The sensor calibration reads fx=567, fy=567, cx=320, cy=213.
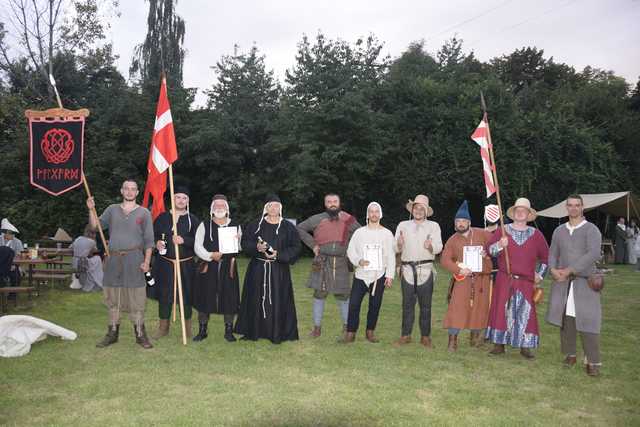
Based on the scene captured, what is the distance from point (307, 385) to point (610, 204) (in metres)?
18.0

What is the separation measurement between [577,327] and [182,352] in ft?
13.7

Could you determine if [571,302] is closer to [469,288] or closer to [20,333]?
[469,288]

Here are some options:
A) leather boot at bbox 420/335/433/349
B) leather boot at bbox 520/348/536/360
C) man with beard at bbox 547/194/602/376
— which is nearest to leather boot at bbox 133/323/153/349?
leather boot at bbox 420/335/433/349

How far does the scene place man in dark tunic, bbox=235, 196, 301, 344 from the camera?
6.77 m

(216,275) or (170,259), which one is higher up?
(170,259)

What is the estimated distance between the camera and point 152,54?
2636 cm

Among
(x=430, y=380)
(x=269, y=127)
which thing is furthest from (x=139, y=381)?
(x=269, y=127)

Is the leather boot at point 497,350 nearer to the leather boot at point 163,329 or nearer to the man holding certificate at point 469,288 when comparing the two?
the man holding certificate at point 469,288

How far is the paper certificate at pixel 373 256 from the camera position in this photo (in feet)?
22.3

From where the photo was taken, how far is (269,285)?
22.4 feet

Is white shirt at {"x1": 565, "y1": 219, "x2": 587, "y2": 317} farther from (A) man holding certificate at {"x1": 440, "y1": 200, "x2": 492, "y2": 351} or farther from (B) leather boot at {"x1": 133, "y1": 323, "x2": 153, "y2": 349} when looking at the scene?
(B) leather boot at {"x1": 133, "y1": 323, "x2": 153, "y2": 349}

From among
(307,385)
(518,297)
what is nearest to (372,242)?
(518,297)

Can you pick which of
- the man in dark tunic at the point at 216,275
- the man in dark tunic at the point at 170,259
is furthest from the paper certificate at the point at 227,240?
the man in dark tunic at the point at 170,259

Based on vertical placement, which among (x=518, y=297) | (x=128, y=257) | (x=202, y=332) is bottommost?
(x=202, y=332)
